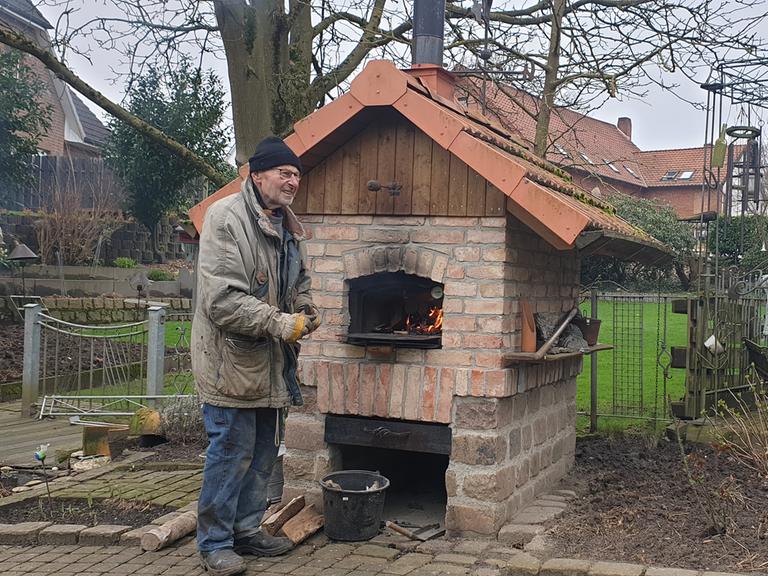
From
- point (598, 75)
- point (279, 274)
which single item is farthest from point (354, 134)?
point (598, 75)

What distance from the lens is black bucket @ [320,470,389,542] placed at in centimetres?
526

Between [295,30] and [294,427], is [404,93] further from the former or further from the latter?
[295,30]

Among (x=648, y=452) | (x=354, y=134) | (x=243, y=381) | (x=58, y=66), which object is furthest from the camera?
(x=58, y=66)

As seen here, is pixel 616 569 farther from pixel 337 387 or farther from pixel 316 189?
pixel 316 189

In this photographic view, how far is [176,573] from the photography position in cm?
477

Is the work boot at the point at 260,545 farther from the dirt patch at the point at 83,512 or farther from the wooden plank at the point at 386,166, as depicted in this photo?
the wooden plank at the point at 386,166

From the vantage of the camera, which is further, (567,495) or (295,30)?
(295,30)

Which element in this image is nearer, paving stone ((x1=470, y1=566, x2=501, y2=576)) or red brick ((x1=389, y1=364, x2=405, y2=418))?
paving stone ((x1=470, y1=566, x2=501, y2=576))

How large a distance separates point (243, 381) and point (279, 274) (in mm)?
691

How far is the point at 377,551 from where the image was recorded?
5113mm

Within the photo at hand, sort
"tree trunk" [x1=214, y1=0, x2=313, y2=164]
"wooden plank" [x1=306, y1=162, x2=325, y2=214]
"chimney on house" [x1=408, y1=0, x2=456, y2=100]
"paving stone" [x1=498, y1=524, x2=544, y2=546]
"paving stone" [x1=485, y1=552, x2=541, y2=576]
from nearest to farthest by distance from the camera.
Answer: "paving stone" [x1=485, y1=552, x2=541, y2=576]
"paving stone" [x1=498, y1=524, x2=544, y2=546]
"wooden plank" [x1=306, y1=162, x2=325, y2=214]
"chimney on house" [x1=408, y1=0, x2=456, y2=100]
"tree trunk" [x1=214, y1=0, x2=313, y2=164]

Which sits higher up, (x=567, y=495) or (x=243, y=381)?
(x=243, y=381)

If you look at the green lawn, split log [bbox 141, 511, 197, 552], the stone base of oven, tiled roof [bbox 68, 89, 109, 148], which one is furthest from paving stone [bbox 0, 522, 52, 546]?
tiled roof [bbox 68, 89, 109, 148]

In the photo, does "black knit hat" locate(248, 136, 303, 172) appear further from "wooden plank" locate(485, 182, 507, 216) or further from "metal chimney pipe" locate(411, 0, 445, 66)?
"metal chimney pipe" locate(411, 0, 445, 66)
